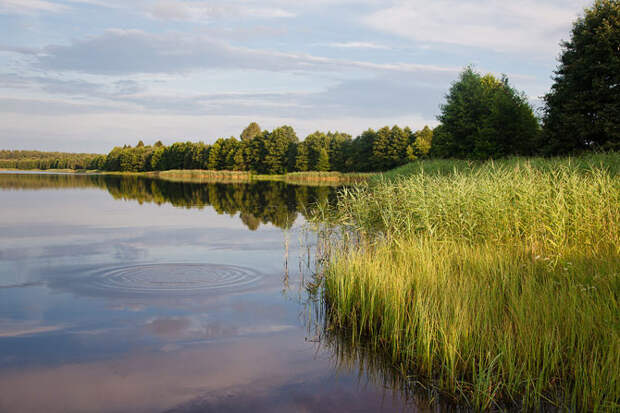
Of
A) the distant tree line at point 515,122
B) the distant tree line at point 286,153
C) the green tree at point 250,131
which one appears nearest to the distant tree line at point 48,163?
the distant tree line at point 286,153

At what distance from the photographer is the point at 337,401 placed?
14.9 feet

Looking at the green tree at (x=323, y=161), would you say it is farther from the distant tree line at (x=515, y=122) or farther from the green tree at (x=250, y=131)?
the green tree at (x=250, y=131)

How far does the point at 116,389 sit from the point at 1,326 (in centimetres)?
280

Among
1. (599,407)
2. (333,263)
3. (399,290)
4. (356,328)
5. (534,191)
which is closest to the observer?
(599,407)

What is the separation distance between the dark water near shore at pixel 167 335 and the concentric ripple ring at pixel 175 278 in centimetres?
3

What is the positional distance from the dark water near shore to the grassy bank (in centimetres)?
63

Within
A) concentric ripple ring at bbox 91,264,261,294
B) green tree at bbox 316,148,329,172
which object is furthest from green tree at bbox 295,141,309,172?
concentric ripple ring at bbox 91,264,261,294

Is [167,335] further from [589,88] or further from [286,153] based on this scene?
[286,153]

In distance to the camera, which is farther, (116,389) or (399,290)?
(399,290)

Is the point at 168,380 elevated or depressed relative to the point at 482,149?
depressed

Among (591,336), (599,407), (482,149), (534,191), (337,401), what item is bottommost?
(337,401)

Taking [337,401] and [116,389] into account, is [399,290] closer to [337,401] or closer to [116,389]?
[337,401]

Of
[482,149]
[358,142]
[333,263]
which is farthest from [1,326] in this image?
[358,142]

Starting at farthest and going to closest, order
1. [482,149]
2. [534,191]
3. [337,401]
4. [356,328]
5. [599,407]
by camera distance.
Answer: [482,149], [534,191], [356,328], [337,401], [599,407]
